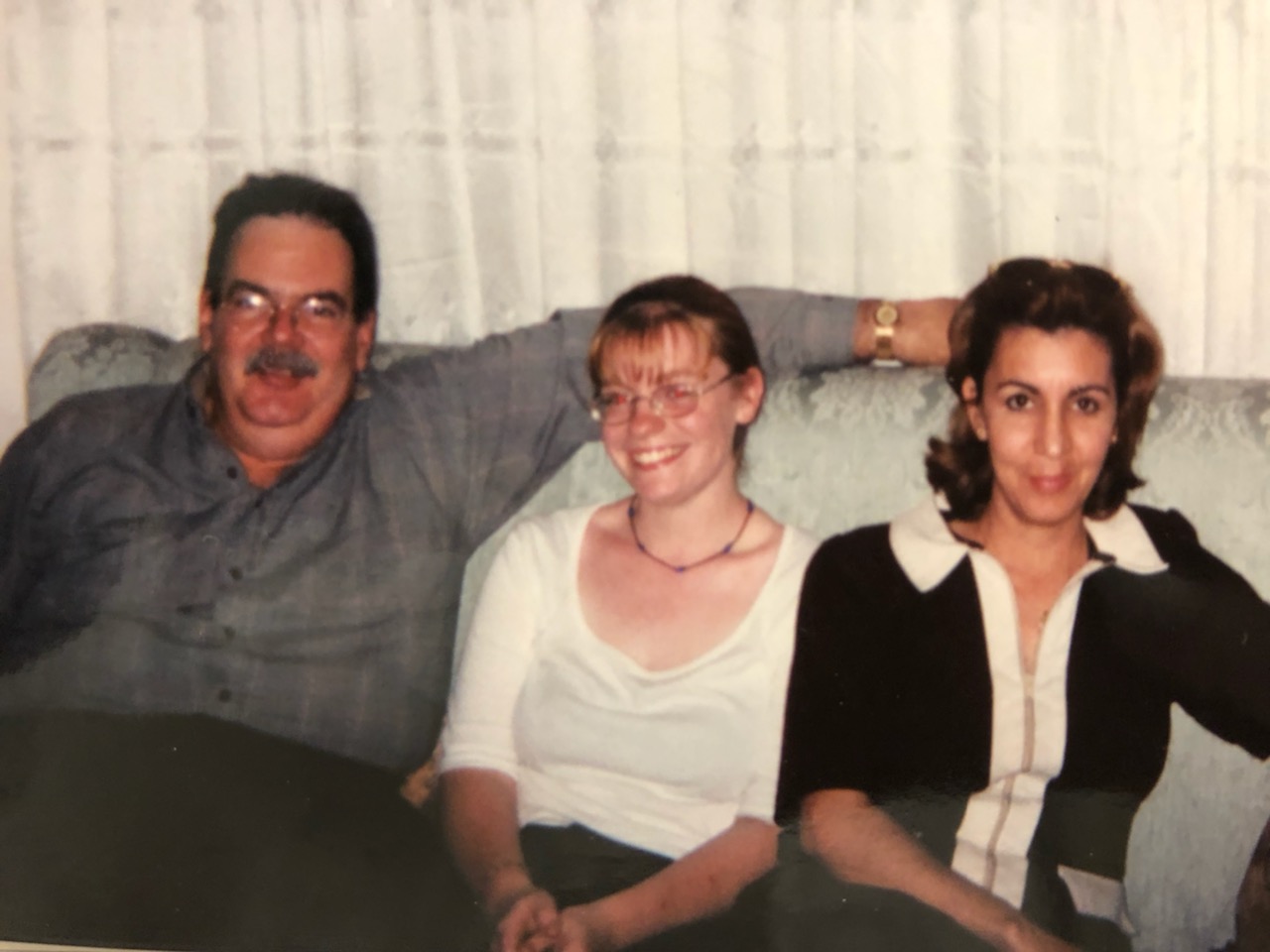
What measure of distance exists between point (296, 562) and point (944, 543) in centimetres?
74

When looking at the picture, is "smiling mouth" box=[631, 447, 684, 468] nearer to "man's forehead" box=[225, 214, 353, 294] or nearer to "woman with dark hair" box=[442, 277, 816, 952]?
"woman with dark hair" box=[442, 277, 816, 952]

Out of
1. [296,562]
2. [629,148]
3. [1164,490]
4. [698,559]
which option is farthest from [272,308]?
[1164,490]

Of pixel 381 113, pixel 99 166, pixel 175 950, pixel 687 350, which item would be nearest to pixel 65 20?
pixel 99 166

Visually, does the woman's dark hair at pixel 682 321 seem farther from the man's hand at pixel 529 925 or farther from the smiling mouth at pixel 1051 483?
the man's hand at pixel 529 925

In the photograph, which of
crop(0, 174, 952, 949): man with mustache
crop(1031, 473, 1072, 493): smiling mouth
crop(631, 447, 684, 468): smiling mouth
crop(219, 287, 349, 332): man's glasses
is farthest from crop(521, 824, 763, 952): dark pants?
crop(219, 287, 349, 332): man's glasses

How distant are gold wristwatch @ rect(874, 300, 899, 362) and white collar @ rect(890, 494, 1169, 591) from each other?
6.9 inches

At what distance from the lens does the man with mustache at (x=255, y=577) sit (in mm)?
→ 1311

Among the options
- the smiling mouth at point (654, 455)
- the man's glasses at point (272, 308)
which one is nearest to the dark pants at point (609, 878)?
the smiling mouth at point (654, 455)

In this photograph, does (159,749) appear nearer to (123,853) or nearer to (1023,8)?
(123,853)

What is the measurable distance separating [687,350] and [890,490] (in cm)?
27

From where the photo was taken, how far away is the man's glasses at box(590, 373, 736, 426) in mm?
1229

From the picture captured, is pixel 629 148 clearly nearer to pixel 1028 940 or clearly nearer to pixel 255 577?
pixel 255 577

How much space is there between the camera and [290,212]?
136 cm

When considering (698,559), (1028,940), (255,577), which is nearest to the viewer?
(1028,940)
